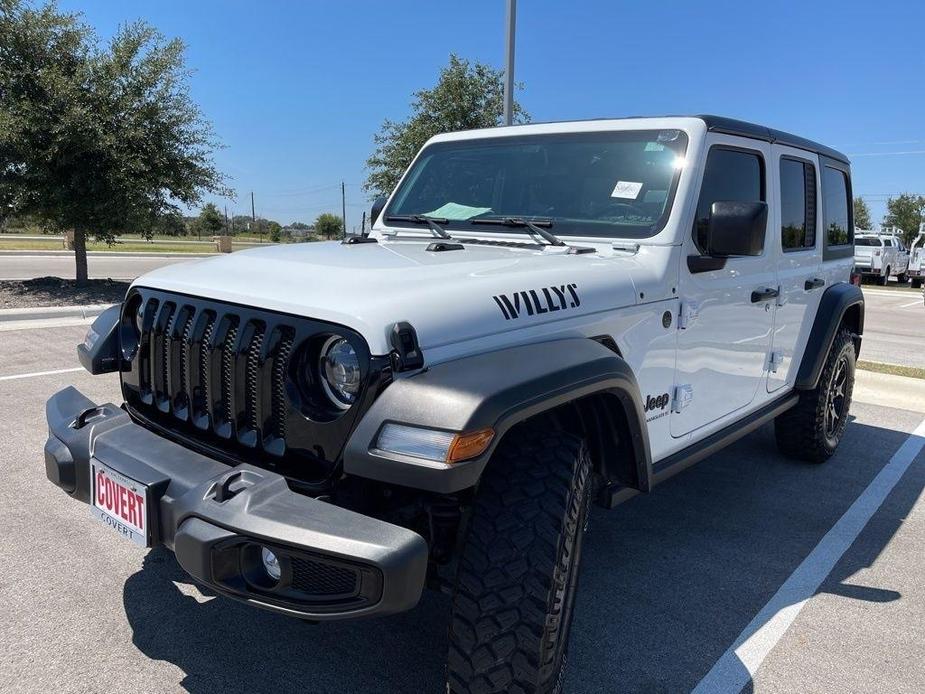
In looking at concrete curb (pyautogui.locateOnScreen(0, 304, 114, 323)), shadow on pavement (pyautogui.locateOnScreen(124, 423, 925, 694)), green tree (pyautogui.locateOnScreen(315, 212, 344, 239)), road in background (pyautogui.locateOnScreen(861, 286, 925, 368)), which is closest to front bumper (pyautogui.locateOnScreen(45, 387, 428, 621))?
shadow on pavement (pyautogui.locateOnScreen(124, 423, 925, 694))

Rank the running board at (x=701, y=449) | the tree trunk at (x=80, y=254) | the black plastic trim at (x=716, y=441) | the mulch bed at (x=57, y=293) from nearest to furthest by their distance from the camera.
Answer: the running board at (x=701, y=449) < the black plastic trim at (x=716, y=441) < the mulch bed at (x=57, y=293) < the tree trunk at (x=80, y=254)

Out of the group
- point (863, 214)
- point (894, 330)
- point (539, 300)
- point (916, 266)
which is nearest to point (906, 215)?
point (863, 214)

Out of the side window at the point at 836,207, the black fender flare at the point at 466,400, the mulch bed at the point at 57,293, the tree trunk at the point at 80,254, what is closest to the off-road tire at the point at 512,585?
the black fender flare at the point at 466,400

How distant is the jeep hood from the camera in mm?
1995

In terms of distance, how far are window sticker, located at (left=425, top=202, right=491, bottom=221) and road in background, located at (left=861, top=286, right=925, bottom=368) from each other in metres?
7.51

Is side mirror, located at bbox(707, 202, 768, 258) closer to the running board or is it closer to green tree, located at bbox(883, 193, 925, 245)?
the running board

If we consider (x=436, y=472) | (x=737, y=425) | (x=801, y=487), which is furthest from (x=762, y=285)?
(x=436, y=472)

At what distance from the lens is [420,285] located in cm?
216

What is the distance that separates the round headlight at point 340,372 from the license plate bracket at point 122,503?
1.93ft

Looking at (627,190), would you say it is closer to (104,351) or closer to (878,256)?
(104,351)

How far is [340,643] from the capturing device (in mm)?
2539

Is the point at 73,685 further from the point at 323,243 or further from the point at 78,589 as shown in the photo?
the point at 323,243

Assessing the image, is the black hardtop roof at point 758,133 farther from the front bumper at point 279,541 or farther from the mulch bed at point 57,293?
the mulch bed at point 57,293

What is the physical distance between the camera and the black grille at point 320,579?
70.4 inches
